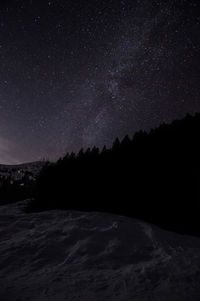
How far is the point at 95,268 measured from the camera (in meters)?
3.44

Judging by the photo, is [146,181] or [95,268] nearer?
[95,268]

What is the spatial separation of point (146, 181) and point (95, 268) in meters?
9.03

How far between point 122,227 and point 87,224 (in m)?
1.75

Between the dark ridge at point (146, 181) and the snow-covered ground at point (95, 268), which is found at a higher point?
the dark ridge at point (146, 181)

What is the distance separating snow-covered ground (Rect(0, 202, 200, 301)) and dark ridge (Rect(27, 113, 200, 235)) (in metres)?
4.78

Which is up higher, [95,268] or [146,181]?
[146,181]

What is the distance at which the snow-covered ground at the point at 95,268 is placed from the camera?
2531 mm

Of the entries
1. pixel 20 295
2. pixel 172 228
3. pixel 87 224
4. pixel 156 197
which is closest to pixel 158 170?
pixel 156 197

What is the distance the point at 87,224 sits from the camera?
6.96 m

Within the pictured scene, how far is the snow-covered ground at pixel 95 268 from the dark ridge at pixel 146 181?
4776mm

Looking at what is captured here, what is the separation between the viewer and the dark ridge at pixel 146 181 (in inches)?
374

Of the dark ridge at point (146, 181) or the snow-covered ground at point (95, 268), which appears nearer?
the snow-covered ground at point (95, 268)

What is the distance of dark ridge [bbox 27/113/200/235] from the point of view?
951 cm

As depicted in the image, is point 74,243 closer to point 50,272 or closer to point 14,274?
point 50,272
